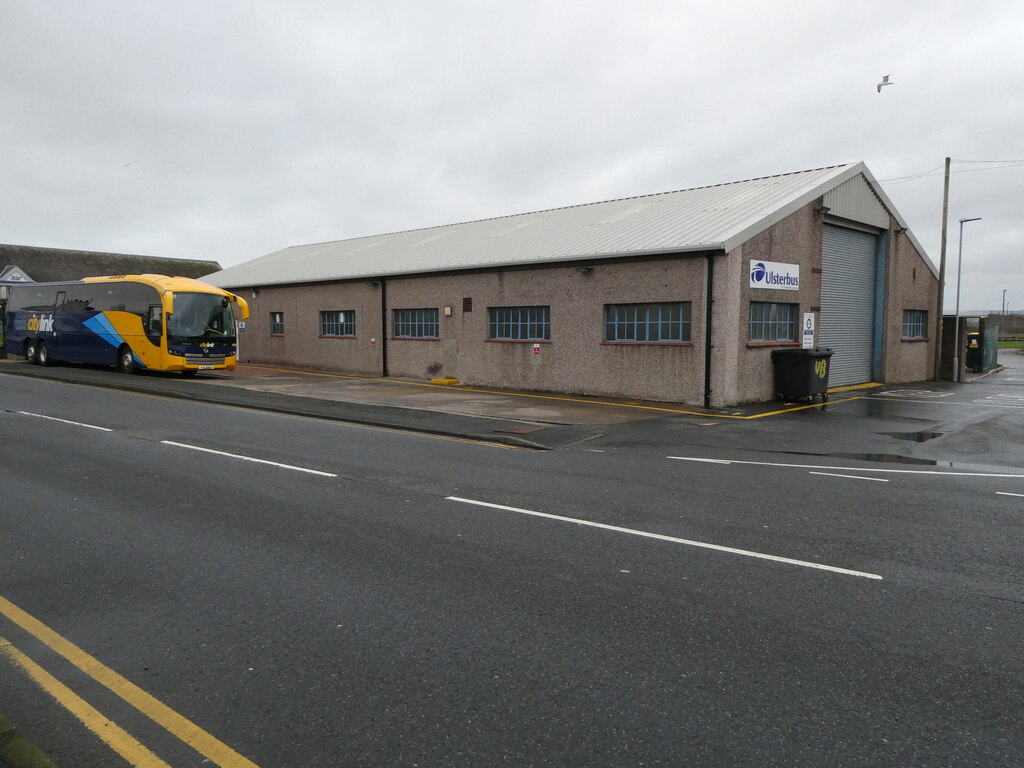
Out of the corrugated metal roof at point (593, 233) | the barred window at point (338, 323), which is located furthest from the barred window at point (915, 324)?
the barred window at point (338, 323)

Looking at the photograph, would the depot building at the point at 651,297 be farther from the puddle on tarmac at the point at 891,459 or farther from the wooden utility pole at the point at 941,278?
the puddle on tarmac at the point at 891,459

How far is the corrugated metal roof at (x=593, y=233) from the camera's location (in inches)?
Result: 688

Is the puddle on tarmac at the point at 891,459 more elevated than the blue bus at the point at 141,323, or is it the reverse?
the blue bus at the point at 141,323

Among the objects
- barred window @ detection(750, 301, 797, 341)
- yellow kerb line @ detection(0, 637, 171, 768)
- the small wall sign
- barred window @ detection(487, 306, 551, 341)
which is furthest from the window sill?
yellow kerb line @ detection(0, 637, 171, 768)

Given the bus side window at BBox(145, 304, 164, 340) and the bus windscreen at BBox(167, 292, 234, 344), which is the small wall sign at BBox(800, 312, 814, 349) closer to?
the bus windscreen at BBox(167, 292, 234, 344)

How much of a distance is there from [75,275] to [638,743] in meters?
66.2

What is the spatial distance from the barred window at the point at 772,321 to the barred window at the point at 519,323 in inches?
216

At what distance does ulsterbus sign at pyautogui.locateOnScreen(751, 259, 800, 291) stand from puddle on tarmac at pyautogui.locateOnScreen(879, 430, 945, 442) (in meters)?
5.40

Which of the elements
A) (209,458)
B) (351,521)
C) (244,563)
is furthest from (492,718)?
(209,458)

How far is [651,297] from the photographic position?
687 inches

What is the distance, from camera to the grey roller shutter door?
2062 centimetres

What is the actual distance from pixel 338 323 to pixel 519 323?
9.64 meters

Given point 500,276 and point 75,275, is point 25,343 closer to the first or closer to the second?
point 500,276

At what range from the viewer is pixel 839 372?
21.5 m
